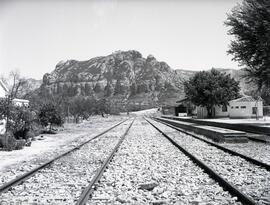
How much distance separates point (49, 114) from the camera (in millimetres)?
27922

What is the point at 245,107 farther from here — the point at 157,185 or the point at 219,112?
the point at 157,185

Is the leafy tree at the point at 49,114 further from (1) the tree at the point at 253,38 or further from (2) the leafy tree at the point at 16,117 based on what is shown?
(1) the tree at the point at 253,38

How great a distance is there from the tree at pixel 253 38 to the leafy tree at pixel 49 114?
16904 mm

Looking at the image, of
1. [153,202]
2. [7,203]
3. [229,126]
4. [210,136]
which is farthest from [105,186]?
[229,126]

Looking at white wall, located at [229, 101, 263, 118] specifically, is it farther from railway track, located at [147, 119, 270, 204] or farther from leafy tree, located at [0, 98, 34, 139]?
railway track, located at [147, 119, 270, 204]

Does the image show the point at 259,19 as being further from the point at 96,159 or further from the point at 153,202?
the point at 153,202

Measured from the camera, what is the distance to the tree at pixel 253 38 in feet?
81.8

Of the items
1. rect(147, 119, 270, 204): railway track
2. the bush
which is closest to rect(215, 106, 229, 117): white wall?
the bush

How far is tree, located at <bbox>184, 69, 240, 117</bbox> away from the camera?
60031 mm

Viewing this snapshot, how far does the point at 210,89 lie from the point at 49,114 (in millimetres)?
39946

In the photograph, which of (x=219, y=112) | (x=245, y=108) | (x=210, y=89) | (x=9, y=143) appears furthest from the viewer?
(x=219, y=112)

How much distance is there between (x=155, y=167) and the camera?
31.3ft

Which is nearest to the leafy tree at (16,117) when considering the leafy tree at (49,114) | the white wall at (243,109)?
the leafy tree at (49,114)

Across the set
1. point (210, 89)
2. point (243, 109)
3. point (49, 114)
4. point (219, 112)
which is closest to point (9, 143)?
point (49, 114)
